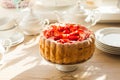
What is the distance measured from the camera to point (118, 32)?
1.10 metres

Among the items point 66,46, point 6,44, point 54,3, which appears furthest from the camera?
point 54,3

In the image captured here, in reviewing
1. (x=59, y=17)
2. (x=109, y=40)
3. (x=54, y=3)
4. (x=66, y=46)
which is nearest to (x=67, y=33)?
(x=66, y=46)

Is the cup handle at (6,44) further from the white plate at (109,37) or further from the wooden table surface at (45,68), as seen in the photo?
the white plate at (109,37)

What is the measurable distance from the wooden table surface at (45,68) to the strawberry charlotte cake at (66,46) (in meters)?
0.06

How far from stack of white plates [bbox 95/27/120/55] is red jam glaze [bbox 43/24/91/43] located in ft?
0.43

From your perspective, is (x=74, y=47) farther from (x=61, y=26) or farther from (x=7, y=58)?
(x=7, y=58)

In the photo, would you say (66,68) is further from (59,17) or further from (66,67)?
(59,17)

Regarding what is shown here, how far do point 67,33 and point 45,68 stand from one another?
15cm

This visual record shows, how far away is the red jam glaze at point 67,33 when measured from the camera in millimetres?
830

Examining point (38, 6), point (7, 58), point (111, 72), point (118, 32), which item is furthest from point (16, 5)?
point (111, 72)

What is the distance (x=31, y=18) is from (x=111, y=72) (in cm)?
45

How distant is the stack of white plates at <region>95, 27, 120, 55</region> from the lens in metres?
0.96

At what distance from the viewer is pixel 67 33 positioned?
2.85 ft

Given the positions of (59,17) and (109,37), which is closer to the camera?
(109,37)
